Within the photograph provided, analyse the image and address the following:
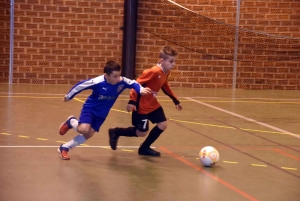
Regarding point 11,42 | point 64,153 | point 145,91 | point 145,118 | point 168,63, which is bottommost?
point 64,153

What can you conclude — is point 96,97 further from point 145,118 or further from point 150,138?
point 150,138

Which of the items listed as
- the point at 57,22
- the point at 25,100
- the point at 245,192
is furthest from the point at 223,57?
the point at 245,192

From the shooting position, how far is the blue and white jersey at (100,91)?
24.7 feet

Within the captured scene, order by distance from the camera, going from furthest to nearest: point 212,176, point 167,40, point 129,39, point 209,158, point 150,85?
point 167,40, point 129,39, point 150,85, point 209,158, point 212,176

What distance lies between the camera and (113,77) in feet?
24.5

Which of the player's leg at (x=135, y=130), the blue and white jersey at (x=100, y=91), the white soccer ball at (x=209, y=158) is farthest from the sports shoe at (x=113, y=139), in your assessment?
the white soccer ball at (x=209, y=158)

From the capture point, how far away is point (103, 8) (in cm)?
1680

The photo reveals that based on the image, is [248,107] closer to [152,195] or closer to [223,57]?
[223,57]

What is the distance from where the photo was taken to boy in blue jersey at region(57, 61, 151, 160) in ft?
24.4

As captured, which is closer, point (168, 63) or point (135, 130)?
point (168, 63)

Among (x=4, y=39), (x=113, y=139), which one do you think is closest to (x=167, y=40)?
(x=4, y=39)

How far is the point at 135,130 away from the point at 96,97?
764 millimetres

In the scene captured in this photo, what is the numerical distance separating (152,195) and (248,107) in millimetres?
7764

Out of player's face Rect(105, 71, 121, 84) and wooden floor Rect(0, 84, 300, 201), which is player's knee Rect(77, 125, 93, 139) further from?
player's face Rect(105, 71, 121, 84)
